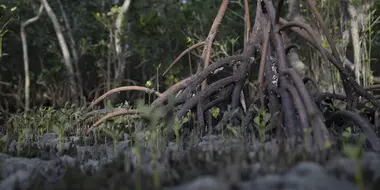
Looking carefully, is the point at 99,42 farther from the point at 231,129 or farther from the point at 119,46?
the point at 231,129

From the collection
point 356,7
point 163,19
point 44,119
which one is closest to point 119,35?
point 163,19

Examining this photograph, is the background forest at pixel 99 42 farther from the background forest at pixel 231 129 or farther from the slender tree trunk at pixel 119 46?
the background forest at pixel 231 129

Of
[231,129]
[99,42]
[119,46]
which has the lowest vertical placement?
[231,129]

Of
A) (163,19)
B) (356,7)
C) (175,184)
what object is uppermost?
(163,19)

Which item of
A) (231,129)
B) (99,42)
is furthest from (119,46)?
(231,129)

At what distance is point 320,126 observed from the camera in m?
1.69

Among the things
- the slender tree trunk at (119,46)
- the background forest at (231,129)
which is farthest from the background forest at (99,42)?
the background forest at (231,129)

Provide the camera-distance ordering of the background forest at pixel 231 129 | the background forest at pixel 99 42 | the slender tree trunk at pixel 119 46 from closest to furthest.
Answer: the background forest at pixel 231 129, the slender tree trunk at pixel 119 46, the background forest at pixel 99 42

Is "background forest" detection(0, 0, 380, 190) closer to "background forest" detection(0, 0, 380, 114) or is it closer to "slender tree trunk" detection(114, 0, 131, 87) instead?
"background forest" detection(0, 0, 380, 114)

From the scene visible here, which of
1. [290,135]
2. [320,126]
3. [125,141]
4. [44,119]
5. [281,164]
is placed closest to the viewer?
[281,164]

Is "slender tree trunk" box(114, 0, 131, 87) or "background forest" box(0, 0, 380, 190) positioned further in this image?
"slender tree trunk" box(114, 0, 131, 87)

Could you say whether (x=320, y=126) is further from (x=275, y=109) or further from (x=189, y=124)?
(x=189, y=124)

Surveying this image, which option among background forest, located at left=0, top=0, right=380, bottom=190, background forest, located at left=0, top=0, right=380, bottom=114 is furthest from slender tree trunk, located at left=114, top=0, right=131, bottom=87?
background forest, located at left=0, top=0, right=380, bottom=190

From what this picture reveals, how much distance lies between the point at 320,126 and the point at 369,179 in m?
0.60
